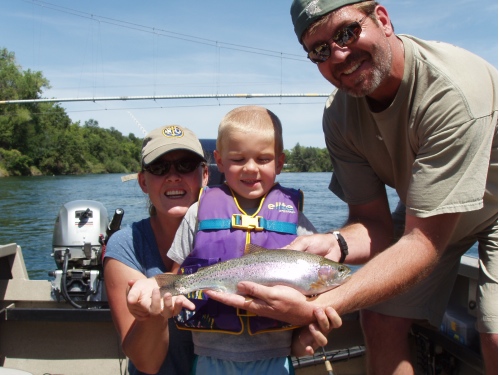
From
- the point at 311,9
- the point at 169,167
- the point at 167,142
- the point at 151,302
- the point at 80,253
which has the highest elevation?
the point at 311,9

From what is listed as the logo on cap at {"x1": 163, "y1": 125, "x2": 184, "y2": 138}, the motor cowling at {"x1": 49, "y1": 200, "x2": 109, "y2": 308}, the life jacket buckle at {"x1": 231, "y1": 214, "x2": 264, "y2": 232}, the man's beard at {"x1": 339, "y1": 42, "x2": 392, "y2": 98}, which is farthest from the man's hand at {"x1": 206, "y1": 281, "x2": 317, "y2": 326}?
the motor cowling at {"x1": 49, "y1": 200, "x2": 109, "y2": 308}

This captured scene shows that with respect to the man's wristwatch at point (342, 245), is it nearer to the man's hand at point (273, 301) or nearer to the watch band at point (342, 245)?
the watch band at point (342, 245)

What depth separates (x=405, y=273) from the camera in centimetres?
257

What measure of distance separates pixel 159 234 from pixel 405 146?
1344 mm

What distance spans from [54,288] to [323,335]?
257cm

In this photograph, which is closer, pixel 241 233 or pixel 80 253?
pixel 241 233

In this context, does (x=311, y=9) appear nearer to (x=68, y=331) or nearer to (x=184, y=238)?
(x=184, y=238)

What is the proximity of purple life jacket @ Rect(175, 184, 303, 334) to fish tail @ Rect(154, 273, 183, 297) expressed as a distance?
0.41 ft

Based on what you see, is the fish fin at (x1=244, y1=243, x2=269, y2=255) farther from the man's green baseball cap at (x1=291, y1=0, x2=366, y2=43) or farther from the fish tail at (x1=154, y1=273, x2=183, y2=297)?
the man's green baseball cap at (x1=291, y1=0, x2=366, y2=43)

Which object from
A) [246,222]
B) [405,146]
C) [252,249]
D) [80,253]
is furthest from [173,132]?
[80,253]

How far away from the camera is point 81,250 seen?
504 cm

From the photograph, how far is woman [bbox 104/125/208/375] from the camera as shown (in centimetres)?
272

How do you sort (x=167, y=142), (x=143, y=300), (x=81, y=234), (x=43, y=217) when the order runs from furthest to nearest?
(x=43, y=217) < (x=81, y=234) < (x=167, y=142) < (x=143, y=300)

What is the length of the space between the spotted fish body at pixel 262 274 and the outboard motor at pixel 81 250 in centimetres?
199
